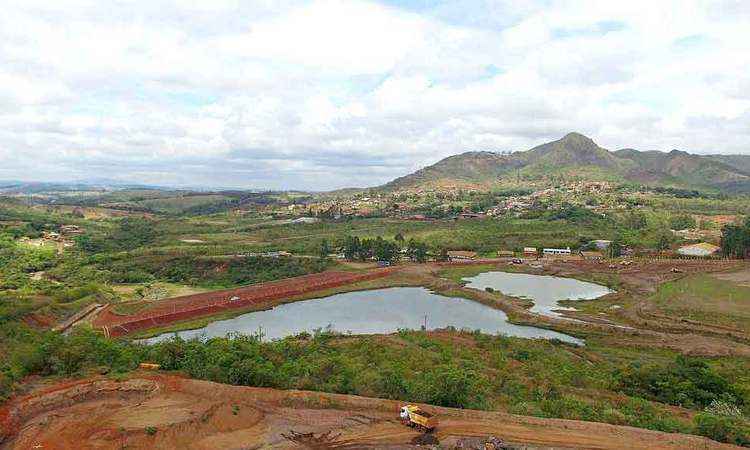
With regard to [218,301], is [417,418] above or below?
above

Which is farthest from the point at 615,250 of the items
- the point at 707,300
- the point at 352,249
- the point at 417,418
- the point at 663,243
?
the point at 417,418

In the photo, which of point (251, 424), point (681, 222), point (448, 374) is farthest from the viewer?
point (681, 222)

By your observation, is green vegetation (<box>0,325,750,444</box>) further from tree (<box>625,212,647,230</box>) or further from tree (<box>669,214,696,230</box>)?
tree (<box>669,214,696,230</box>)

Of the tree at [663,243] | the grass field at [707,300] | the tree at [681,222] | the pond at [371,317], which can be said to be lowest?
the pond at [371,317]

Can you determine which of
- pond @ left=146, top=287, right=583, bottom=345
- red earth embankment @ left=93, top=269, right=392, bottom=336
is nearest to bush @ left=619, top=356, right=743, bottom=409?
pond @ left=146, top=287, right=583, bottom=345

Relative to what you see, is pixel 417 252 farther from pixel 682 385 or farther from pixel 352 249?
pixel 682 385

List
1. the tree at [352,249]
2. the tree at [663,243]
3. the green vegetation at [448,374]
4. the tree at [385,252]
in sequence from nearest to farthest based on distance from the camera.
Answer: the green vegetation at [448,374] → the tree at [385,252] → the tree at [663,243] → the tree at [352,249]

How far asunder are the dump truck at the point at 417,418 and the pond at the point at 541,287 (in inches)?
1357

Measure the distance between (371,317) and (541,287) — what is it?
26.2 metres

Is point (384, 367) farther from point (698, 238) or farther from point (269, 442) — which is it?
point (698, 238)

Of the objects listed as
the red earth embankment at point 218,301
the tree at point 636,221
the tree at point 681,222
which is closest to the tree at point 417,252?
the red earth embankment at point 218,301

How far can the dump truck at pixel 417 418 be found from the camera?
64.4ft

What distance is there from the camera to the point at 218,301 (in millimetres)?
56938

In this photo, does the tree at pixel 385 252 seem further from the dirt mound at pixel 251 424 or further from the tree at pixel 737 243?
the dirt mound at pixel 251 424
